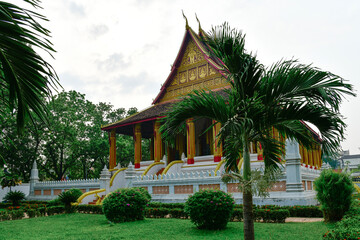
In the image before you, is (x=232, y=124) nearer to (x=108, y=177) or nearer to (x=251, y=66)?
(x=251, y=66)

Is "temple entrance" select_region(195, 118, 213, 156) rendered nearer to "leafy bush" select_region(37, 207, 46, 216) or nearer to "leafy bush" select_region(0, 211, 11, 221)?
"leafy bush" select_region(37, 207, 46, 216)

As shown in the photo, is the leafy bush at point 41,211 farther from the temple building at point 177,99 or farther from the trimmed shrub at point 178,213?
the temple building at point 177,99

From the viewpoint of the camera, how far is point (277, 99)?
21.0 feet

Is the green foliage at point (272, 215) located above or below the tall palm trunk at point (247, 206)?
below

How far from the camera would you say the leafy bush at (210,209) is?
8773 millimetres

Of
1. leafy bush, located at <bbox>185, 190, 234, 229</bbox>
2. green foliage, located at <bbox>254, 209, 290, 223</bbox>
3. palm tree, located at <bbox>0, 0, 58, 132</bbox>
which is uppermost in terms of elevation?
palm tree, located at <bbox>0, 0, 58, 132</bbox>

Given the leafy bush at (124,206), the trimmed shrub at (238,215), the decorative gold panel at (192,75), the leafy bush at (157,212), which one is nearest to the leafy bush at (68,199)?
the leafy bush at (157,212)

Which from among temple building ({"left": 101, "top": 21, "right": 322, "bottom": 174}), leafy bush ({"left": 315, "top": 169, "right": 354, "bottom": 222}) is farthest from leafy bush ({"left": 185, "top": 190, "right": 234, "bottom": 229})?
temple building ({"left": 101, "top": 21, "right": 322, "bottom": 174})

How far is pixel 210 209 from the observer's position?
28.8 ft

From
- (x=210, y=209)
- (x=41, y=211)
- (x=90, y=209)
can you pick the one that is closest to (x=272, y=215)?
(x=210, y=209)

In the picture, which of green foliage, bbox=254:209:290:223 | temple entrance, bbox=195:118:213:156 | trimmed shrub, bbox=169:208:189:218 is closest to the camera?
green foliage, bbox=254:209:290:223

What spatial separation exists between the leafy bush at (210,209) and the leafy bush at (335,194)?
278cm

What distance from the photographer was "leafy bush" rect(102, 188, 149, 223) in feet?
36.3

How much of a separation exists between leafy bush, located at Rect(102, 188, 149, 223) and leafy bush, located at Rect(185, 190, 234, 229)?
281cm
